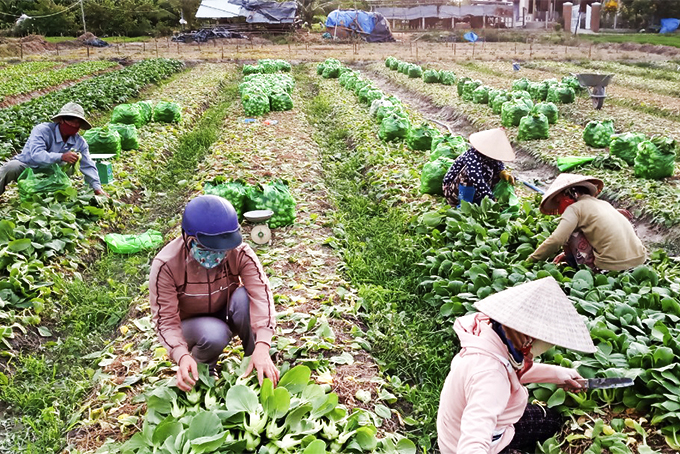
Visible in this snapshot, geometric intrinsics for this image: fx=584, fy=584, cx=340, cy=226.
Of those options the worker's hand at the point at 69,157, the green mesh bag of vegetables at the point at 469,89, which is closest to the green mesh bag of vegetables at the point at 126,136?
the worker's hand at the point at 69,157

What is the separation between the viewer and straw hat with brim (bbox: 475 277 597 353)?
8.06 feet

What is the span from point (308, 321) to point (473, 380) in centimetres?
219

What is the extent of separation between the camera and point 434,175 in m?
7.28

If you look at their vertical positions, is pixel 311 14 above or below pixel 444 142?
above

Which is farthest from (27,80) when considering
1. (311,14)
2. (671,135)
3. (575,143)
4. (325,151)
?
(311,14)

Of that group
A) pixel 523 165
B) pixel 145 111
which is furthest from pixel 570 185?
pixel 145 111

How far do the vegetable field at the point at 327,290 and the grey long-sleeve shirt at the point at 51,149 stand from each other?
33 cm

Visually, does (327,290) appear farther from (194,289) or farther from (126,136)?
(126,136)

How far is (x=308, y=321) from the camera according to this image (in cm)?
454

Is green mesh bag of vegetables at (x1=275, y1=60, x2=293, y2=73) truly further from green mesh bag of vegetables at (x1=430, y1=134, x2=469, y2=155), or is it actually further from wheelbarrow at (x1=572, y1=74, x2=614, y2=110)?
green mesh bag of vegetables at (x1=430, y1=134, x2=469, y2=155)

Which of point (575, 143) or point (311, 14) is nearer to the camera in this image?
point (575, 143)

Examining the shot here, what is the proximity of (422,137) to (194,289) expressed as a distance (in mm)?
6918

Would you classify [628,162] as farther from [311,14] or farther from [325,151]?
[311,14]

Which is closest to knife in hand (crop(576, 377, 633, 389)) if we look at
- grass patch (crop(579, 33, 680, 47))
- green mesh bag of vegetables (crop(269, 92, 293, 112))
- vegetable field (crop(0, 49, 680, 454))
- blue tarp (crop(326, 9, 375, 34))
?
vegetable field (crop(0, 49, 680, 454))
